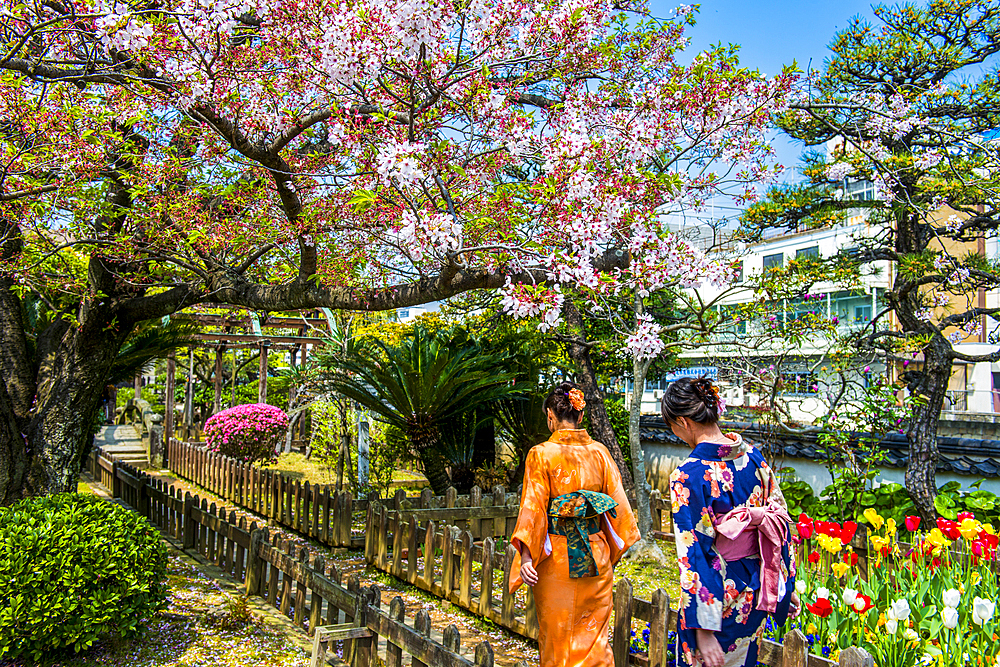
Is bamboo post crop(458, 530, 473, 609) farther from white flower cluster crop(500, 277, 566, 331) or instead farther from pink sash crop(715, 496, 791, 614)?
pink sash crop(715, 496, 791, 614)

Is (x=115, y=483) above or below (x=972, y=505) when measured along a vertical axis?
below

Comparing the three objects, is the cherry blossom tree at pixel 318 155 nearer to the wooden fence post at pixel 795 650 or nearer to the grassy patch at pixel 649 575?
the wooden fence post at pixel 795 650

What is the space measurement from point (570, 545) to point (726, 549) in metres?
0.85

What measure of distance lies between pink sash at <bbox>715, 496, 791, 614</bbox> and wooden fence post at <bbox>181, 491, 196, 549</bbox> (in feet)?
17.6

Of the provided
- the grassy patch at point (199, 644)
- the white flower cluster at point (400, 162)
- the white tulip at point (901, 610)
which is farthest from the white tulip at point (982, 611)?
the grassy patch at point (199, 644)

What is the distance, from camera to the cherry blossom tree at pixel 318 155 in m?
4.25

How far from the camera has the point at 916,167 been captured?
648 centimetres

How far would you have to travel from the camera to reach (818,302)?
7.40m

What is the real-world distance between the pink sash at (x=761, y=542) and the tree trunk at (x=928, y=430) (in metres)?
4.97

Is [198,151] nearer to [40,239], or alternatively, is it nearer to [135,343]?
[40,239]

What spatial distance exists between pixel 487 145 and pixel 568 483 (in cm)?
308

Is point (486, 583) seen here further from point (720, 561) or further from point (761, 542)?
point (761, 542)

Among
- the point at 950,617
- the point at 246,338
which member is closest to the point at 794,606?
the point at 950,617

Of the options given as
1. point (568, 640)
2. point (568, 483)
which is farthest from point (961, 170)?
point (568, 640)
